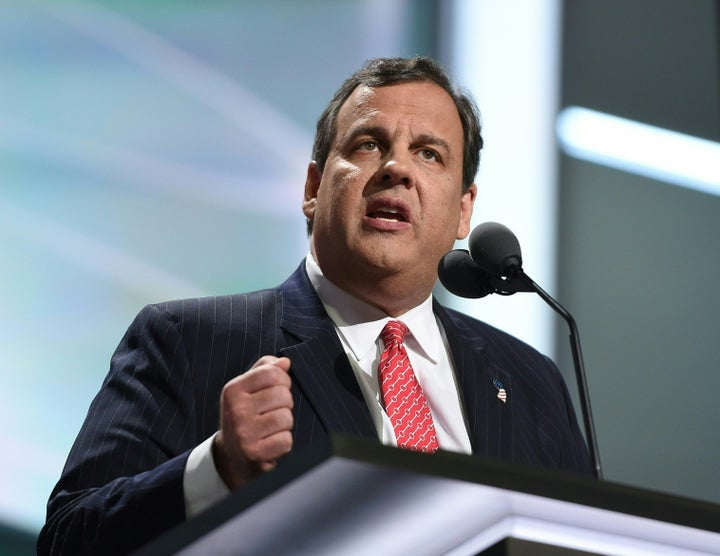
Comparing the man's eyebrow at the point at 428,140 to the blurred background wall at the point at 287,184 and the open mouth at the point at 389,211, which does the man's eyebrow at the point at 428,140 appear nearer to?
the open mouth at the point at 389,211

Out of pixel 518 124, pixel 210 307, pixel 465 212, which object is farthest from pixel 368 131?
pixel 518 124

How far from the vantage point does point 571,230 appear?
3.45 meters

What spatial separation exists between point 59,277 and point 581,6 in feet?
6.01

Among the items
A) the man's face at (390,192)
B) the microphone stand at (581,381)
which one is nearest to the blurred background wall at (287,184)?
the man's face at (390,192)

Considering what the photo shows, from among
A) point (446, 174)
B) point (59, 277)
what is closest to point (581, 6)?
point (446, 174)

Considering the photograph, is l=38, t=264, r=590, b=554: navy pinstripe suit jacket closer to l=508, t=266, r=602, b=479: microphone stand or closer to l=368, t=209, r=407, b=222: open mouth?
l=368, t=209, r=407, b=222: open mouth

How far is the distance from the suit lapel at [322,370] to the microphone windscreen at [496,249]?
0.34m

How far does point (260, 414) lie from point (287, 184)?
5.89 feet

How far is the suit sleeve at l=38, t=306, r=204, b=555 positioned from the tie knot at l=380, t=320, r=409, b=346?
0.37 m

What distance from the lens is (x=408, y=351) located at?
217cm

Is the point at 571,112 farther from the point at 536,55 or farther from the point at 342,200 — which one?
the point at 342,200

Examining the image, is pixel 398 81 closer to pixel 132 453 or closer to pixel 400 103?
pixel 400 103

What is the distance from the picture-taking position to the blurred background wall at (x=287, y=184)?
2.69 m

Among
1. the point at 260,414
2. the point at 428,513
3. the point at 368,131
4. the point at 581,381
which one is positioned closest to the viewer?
the point at 428,513
